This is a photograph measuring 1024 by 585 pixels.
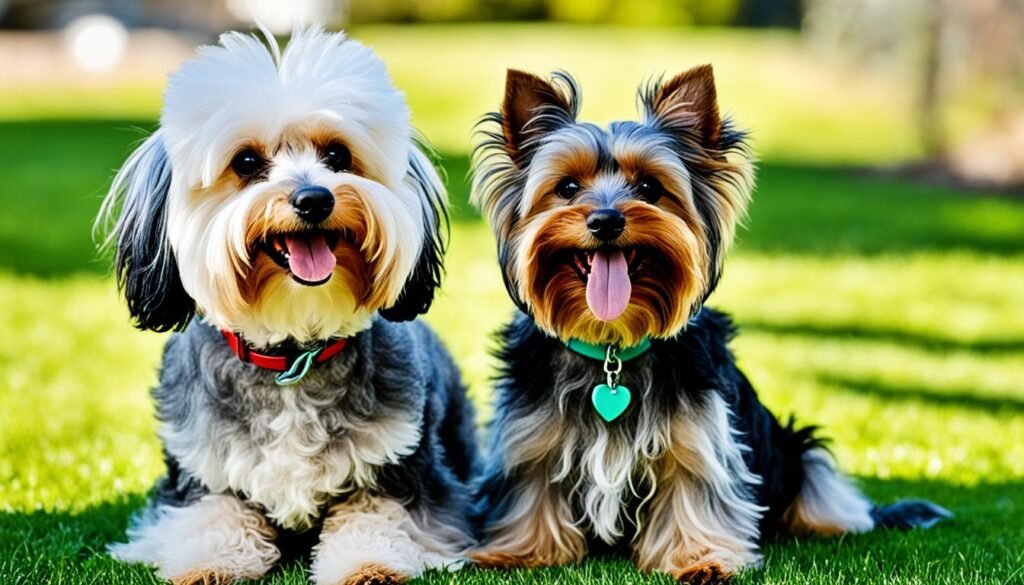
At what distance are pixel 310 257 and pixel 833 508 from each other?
244 centimetres

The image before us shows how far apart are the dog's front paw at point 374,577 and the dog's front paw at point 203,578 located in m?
0.43

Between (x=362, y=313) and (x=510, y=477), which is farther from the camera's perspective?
(x=510, y=477)

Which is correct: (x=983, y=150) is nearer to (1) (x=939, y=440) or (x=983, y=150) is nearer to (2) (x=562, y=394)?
(1) (x=939, y=440)

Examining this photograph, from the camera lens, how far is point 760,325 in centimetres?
1062

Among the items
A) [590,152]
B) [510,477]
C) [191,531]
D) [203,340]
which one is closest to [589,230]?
[590,152]

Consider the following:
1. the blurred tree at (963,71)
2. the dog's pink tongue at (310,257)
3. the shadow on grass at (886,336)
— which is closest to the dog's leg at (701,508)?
the dog's pink tongue at (310,257)

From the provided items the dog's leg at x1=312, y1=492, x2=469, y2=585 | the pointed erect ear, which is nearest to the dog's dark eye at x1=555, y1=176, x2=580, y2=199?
the pointed erect ear

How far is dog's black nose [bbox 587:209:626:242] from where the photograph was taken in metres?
4.57

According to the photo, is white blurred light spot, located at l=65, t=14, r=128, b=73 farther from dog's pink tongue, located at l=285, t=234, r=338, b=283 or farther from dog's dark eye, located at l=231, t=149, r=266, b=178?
dog's pink tongue, located at l=285, t=234, r=338, b=283

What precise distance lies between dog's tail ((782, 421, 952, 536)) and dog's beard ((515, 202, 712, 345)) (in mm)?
1176

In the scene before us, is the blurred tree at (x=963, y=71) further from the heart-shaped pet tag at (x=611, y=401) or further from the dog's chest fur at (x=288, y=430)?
the dog's chest fur at (x=288, y=430)

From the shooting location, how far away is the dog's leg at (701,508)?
4.88m

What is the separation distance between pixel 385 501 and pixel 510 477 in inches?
20.3

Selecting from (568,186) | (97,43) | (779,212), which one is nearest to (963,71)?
(779,212)
